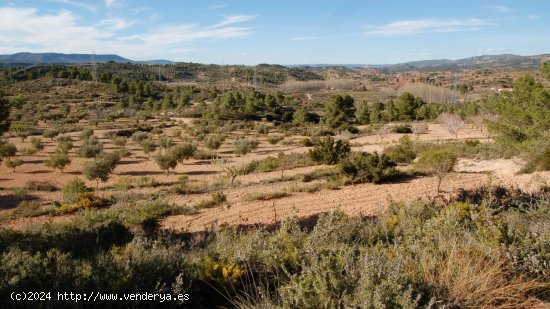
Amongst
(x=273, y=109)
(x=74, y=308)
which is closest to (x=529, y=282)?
(x=74, y=308)

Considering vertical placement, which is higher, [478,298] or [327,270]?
[327,270]

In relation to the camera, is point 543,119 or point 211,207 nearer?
point 211,207

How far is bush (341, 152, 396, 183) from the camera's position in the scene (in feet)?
52.2

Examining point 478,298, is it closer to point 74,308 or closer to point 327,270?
point 327,270

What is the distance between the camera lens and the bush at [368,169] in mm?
15898

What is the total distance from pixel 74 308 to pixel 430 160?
14194 millimetres

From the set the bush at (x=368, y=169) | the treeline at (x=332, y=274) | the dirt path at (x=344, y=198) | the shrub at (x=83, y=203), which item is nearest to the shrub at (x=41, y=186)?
the shrub at (x=83, y=203)

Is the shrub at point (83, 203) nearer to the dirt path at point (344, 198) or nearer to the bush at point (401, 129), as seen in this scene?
the dirt path at point (344, 198)

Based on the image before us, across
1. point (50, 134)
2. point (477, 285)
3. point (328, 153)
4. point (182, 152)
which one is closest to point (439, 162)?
point (328, 153)

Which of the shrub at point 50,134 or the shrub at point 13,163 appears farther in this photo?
the shrub at point 50,134

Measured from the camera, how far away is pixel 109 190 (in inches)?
714

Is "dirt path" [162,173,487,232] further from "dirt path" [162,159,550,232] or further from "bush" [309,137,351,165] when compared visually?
"bush" [309,137,351,165]

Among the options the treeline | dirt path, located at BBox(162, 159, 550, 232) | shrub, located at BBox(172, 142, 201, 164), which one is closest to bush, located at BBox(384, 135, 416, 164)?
dirt path, located at BBox(162, 159, 550, 232)

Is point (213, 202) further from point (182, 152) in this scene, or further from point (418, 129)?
point (418, 129)
